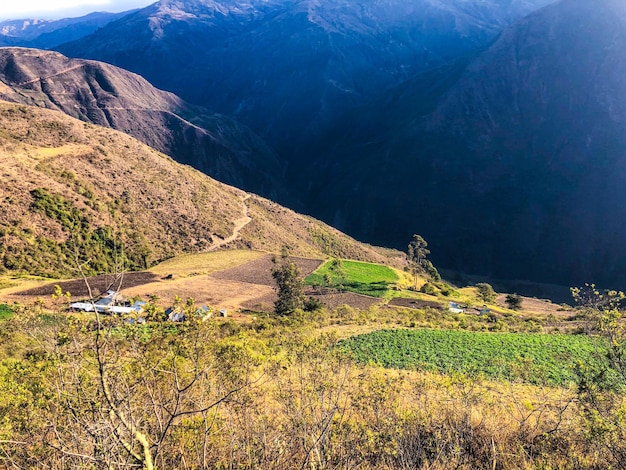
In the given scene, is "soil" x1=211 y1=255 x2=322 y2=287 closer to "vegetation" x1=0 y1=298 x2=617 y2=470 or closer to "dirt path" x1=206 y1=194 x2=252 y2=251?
"dirt path" x1=206 y1=194 x2=252 y2=251

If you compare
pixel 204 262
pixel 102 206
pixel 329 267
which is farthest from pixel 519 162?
pixel 102 206

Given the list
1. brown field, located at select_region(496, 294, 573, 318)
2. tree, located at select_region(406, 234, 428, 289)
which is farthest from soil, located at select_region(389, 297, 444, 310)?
brown field, located at select_region(496, 294, 573, 318)

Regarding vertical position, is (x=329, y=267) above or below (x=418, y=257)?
above

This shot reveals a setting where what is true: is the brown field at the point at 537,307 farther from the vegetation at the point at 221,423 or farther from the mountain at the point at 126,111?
the mountain at the point at 126,111

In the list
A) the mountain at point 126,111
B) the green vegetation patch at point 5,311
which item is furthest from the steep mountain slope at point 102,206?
the mountain at point 126,111

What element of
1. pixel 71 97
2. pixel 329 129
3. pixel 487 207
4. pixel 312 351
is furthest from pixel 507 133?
pixel 71 97

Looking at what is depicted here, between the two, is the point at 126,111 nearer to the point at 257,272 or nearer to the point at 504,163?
the point at 257,272

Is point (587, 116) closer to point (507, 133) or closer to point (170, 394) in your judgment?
point (507, 133)
